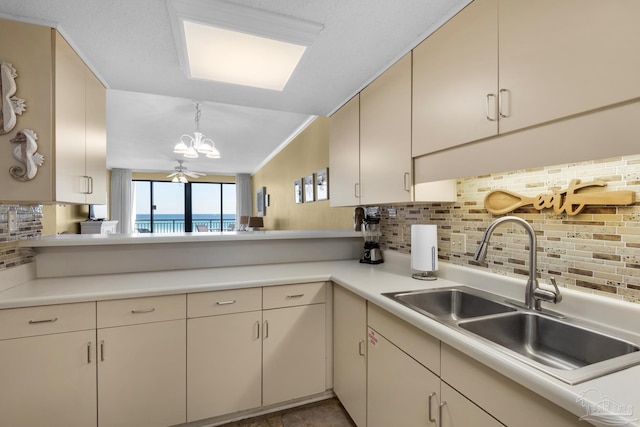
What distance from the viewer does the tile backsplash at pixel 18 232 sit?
1.61m

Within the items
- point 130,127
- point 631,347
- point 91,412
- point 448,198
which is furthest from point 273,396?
point 130,127

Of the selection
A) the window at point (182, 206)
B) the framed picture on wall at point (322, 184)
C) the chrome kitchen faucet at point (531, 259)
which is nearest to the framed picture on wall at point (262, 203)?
the window at point (182, 206)

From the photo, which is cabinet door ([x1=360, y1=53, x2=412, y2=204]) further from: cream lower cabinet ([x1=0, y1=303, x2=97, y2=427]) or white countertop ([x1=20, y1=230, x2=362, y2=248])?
cream lower cabinet ([x1=0, y1=303, x2=97, y2=427])

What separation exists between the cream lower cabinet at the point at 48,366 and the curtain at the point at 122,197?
24.7 feet

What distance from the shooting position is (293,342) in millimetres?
1875

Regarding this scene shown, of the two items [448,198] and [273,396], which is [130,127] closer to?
[273,396]

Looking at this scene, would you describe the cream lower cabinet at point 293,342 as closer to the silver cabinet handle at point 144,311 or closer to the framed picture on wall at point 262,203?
the silver cabinet handle at point 144,311

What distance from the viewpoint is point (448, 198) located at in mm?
1715

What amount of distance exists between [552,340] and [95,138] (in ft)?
8.20

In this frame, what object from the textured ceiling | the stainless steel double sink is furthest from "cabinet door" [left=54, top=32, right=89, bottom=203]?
the stainless steel double sink

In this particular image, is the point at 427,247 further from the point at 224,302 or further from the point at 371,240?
the point at 224,302

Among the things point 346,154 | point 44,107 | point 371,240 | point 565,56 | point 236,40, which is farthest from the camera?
point 371,240

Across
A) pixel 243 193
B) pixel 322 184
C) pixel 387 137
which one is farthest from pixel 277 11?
pixel 243 193

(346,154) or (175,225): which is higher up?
(346,154)
